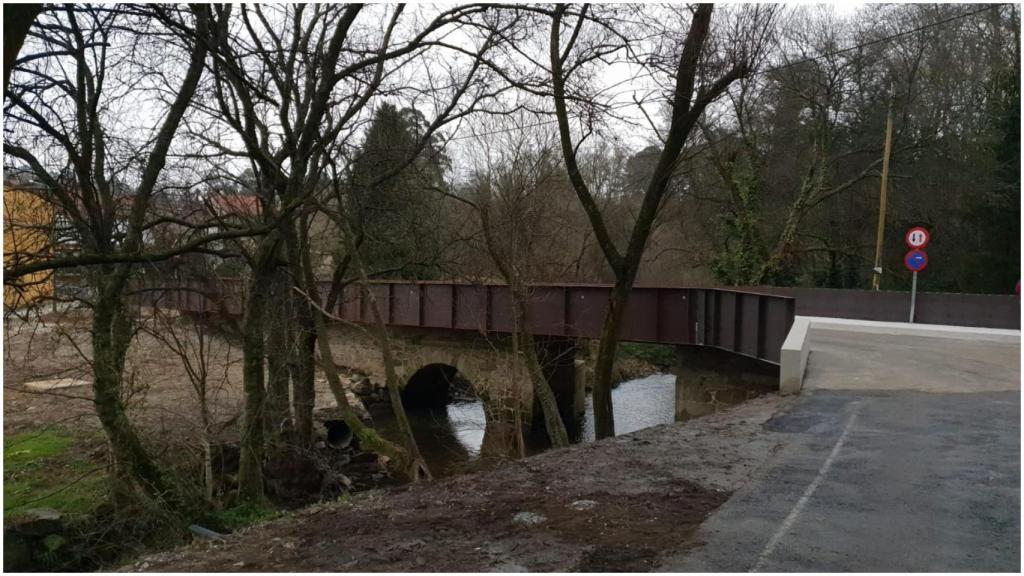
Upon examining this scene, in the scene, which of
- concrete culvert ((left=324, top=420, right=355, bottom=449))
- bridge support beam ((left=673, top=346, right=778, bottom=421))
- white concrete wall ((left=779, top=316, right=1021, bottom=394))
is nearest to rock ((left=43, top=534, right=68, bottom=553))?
concrete culvert ((left=324, top=420, right=355, bottom=449))

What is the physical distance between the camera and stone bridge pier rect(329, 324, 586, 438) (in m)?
21.6

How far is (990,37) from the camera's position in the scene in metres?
29.1

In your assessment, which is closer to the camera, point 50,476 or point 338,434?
point 50,476

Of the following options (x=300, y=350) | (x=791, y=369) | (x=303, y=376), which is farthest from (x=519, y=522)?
(x=300, y=350)

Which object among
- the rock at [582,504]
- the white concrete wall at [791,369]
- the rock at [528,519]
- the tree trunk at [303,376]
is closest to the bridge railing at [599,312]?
the white concrete wall at [791,369]

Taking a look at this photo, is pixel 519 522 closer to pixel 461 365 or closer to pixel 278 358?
pixel 278 358

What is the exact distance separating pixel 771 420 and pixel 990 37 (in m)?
27.4

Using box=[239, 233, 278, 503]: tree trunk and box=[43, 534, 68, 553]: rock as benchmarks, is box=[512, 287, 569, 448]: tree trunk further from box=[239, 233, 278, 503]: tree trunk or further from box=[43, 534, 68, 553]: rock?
box=[43, 534, 68, 553]: rock

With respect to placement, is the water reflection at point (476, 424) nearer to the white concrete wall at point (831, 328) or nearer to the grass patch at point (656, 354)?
the grass patch at point (656, 354)

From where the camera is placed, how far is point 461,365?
24.5m

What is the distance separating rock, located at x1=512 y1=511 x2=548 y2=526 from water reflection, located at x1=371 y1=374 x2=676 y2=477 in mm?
10689

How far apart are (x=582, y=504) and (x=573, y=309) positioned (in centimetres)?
1340

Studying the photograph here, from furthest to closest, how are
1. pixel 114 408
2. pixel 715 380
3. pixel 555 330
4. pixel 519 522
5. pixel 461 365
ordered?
A: pixel 461 365 < pixel 555 330 < pixel 715 380 < pixel 114 408 < pixel 519 522

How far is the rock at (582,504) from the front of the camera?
5770mm
